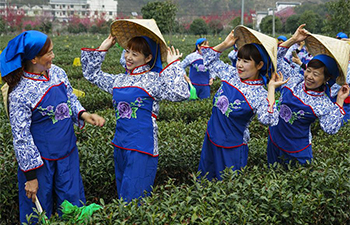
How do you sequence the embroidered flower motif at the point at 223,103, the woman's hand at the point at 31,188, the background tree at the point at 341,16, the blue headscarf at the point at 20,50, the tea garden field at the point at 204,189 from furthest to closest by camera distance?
the background tree at the point at 341,16 → the embroidered flower motif at the point at 223,103 → the woman's hand at the point at 31,188 → the blue headscarf at the point at 20,50 → the tea garden field at the point at 204,189

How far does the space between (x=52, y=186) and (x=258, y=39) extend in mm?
1907

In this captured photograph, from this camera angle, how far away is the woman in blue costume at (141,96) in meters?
2.60

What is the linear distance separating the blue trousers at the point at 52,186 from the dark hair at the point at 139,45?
0.94m

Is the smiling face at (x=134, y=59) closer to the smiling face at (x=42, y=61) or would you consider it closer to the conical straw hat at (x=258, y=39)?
the smiling face at (x=42, y=61)

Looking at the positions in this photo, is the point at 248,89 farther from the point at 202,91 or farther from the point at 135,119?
the point at 202,91

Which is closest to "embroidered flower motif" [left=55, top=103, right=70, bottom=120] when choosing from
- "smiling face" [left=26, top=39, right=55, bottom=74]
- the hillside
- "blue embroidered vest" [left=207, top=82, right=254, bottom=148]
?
"smiling face" [left=26, top=39, right=55, bottom=74]

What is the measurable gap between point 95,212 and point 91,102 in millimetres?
4330

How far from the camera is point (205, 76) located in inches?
276

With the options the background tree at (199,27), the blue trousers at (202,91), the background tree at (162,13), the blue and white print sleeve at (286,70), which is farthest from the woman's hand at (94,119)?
the background tree at (199,27)

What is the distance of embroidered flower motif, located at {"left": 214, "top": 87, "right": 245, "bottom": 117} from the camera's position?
291 cm

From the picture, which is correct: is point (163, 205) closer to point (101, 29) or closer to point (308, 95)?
point (308, 95)

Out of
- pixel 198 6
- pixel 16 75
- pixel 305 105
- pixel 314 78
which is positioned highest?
pixel 198 6

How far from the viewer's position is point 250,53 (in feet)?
9.50

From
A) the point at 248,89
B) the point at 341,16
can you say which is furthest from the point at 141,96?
the point at 341,16
